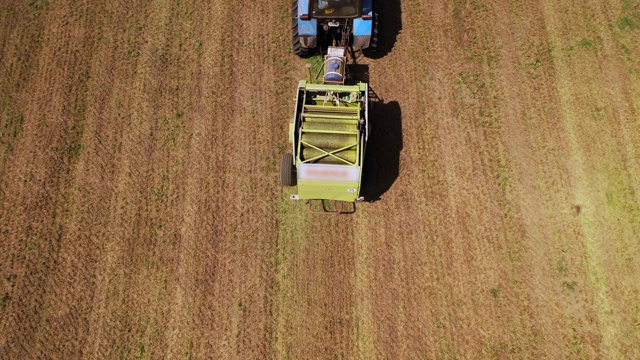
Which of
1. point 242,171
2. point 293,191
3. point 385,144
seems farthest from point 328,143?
point 242,171

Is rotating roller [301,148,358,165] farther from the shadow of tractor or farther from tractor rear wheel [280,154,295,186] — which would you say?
the shadow of tractor

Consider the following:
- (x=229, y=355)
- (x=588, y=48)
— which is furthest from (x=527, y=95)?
(x=229, y=355)

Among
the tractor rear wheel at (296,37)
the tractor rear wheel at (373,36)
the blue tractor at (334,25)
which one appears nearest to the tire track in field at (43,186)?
the tractor rear wheel at (296,37)

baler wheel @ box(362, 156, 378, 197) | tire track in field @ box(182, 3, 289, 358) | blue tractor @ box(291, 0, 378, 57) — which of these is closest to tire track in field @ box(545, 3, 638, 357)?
baler wheel @ box(362, 156, 378, 197)

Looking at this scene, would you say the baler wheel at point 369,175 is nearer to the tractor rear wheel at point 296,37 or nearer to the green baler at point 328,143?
the green baler at point 328,143

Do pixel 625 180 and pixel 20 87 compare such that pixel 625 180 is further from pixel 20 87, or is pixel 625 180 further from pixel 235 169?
pixel 20 87
